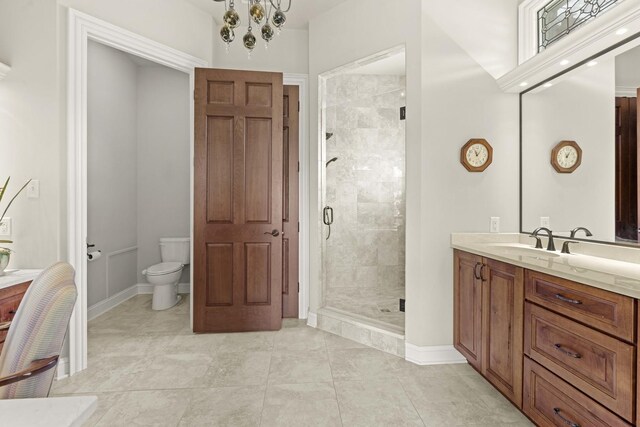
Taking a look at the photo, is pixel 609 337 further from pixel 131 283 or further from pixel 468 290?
pixel 131 283

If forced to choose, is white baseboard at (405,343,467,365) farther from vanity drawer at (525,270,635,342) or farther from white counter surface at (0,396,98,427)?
white counter surface at (0,396,98,427)

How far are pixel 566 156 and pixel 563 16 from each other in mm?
997

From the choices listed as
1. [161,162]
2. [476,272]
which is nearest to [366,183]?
[476,272]

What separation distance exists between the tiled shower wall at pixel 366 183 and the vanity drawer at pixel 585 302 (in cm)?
264

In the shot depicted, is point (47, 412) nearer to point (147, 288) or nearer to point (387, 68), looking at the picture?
point (147, 288)

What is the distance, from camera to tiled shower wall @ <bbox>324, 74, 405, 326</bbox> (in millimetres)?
4348

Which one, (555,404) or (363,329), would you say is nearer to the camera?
(555,404)

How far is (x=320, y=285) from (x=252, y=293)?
0.67 meters

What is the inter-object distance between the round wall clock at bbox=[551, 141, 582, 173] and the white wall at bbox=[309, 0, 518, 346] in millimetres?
320

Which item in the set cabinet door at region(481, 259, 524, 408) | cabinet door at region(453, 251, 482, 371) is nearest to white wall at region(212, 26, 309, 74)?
cabinet door at region(453, 251, 482, 371)

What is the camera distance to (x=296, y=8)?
10.3 feet

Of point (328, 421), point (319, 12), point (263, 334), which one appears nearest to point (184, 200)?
point (263, 334)

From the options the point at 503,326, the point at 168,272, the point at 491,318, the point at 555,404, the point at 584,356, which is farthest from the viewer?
the point at 168,272

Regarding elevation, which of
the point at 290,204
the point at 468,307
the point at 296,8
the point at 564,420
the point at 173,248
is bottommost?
the point at 564,420
